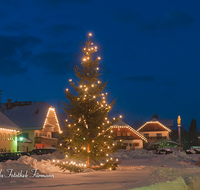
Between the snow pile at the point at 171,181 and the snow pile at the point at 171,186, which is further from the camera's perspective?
the snow pile at the point at 171,181

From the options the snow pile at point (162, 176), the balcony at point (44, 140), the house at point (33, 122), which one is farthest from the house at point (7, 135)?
the snow pile at point (162, 176)

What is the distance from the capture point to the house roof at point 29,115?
59594 millimetres

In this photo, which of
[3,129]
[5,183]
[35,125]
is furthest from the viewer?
[35,125]

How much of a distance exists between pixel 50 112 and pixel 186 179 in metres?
57.2

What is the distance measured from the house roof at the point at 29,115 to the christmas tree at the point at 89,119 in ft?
132

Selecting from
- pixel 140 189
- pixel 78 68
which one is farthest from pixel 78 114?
pixel 140 189

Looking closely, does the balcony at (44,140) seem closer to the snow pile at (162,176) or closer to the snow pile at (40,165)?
the snow pile at (40,165)

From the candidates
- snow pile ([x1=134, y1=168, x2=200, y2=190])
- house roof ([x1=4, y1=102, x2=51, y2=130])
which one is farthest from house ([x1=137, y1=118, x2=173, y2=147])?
snow pile ([x1=134, y1=168, x2=200, y2=190])

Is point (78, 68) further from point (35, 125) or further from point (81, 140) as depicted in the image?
point (35, 125)

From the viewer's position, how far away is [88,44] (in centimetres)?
2112

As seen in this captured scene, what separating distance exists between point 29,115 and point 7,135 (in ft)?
46.6

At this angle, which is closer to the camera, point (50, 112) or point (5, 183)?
point (5, 183)

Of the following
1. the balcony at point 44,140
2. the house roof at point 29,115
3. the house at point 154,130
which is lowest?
the balcony at point 44,140

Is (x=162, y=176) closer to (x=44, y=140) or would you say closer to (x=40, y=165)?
(x=40, y=165)
